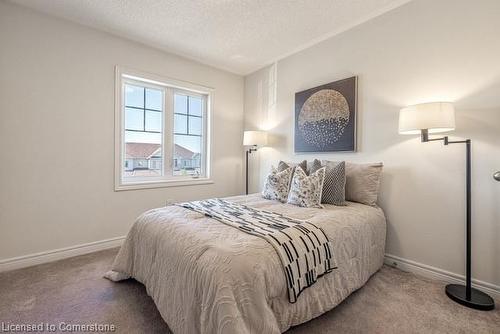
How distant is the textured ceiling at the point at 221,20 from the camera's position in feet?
7.38

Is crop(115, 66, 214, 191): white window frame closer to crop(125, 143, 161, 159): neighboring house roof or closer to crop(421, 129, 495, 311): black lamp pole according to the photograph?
crop(125, 143, 161, 159): neighboring house roof

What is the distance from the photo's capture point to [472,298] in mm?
1721

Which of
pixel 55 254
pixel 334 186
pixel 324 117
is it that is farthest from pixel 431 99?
pixel 55 254

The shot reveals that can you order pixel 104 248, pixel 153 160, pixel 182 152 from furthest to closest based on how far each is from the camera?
pixel 182 152 → pixel 153 160 → pixel 104 248

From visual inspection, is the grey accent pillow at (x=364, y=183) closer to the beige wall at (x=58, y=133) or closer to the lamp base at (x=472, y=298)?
the lamp base at (x=472, y=298)

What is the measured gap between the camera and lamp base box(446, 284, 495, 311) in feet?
5.40

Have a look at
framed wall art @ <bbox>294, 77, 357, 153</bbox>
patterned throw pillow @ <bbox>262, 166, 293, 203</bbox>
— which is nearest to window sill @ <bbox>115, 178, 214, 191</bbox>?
patterned throw pillow @ <bbox>262, 166, 293, 203</bbox>

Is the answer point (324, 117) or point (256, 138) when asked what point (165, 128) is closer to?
point (256, 138)

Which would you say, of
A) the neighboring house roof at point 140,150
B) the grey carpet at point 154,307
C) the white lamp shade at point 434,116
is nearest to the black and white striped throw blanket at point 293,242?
the grey carpet at point 154,307

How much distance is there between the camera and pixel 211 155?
12.3 feet

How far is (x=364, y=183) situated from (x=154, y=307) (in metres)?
2.11

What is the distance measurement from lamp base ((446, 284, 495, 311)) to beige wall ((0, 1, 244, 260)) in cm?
323

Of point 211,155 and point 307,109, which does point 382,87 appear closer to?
point 307,109

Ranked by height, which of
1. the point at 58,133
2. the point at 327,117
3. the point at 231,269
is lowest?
the point at 231,269
